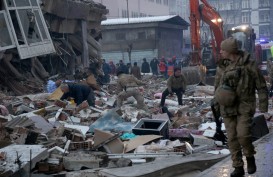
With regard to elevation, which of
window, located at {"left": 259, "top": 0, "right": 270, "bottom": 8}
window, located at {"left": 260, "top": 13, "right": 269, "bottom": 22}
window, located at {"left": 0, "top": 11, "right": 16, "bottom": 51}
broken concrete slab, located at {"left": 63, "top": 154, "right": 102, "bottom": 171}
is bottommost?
broken concrete slab, located at {"left": 63, "top": 154, "right": 102, "bottom": 171}

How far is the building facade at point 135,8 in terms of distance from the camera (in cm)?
5258

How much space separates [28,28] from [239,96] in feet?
46.1

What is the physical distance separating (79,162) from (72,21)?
16.1m

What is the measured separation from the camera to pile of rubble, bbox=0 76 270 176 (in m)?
7.81

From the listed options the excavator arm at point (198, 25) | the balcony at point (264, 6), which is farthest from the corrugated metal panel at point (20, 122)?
the balcony at point (264, 6)

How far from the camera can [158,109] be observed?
1522 centimetres

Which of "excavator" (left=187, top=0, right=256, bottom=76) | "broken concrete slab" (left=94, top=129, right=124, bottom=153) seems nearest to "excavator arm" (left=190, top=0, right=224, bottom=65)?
"excavator" (left=187, top=0, right=256, bottom=76)

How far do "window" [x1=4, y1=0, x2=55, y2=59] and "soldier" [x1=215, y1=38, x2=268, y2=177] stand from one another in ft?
42.3

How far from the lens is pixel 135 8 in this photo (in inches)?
2366

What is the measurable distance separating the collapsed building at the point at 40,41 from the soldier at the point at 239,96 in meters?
12.2

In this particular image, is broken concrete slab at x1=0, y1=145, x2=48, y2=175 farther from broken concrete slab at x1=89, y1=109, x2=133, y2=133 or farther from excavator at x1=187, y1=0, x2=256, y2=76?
excavator at x1=187, y1=0, x2=256, y2=76

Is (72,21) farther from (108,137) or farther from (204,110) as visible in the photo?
(108,137)

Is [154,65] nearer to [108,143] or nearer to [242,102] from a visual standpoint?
[108,143]

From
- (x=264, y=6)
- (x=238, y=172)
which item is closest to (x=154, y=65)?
(x=238, y=172)
